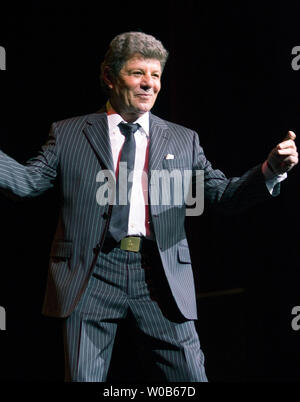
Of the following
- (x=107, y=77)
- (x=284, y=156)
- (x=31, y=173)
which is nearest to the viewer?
(x=284, y=156)

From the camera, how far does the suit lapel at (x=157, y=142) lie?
2.08 meters

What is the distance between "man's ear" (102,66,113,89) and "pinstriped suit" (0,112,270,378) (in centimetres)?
11

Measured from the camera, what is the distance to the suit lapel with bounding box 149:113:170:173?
2.08 meters

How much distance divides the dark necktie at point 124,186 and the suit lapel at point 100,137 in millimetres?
45

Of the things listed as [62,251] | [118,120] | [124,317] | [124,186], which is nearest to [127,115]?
[118,120]

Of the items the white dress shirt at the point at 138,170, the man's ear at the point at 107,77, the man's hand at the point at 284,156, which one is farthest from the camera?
the man's ear at the point at 107,77

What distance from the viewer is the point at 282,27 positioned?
2934 mm

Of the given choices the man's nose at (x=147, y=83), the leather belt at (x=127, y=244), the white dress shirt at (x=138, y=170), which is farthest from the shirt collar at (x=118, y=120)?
the leather belt at (x=127, y=244)

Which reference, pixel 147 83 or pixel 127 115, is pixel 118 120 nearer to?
pixel 127 115

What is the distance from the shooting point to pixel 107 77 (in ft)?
7.23

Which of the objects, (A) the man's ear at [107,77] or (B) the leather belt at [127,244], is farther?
(A) the man's ear at [107,77]

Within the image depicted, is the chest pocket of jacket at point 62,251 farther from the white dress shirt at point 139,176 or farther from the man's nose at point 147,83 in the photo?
the man's nose at point 147,83

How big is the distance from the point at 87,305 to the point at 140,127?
2.02ft

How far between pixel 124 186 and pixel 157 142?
194 mm
